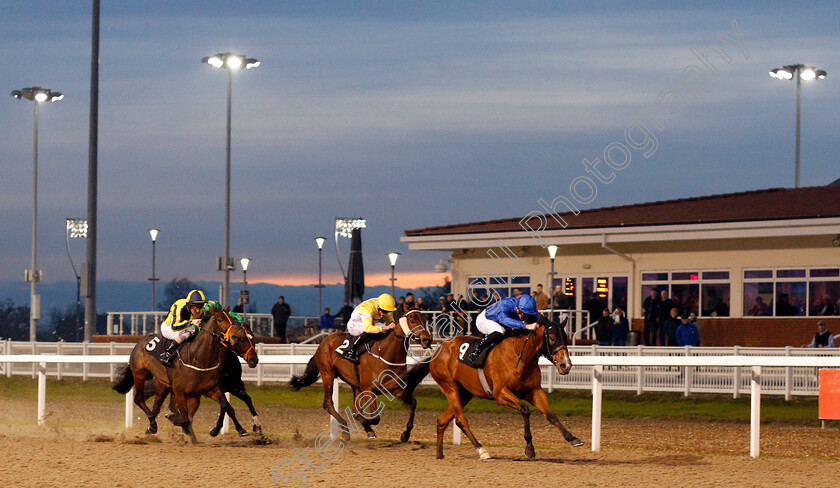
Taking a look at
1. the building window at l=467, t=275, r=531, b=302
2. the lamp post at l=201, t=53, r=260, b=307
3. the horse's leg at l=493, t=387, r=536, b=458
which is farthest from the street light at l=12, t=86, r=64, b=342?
the horse's leg at l=493, t=387, r=536, b=458

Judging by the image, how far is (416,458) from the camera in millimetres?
9898

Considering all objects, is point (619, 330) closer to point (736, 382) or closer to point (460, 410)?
point (736, 382)

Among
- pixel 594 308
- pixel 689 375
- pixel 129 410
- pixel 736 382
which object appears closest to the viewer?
pixel 129 410

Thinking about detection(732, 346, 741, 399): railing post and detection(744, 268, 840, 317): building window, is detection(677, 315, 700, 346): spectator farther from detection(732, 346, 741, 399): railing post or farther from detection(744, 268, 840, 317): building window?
detection(744, 268, 840, 317): building window

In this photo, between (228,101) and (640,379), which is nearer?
(640,379)

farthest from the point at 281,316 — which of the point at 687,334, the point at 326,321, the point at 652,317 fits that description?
the point at 687,334

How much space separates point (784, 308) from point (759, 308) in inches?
21.6

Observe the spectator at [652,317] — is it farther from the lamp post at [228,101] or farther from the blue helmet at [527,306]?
the blue helmet at [527,306]

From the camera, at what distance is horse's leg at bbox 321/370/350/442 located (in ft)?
37.5

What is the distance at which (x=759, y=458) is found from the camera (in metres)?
9.77

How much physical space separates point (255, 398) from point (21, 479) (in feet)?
32.8

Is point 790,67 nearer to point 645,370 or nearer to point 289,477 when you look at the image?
point 645,370

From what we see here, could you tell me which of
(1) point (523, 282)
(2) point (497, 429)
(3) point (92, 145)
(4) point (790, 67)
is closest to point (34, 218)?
(3) point (92, 145)

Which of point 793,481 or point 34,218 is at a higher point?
point 34,218
